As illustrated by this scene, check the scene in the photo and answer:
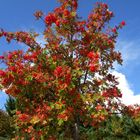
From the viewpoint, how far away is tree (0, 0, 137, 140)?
1659 cm

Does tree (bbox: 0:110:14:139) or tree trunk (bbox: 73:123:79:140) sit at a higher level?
tree (bbox: 0:110:14:139)

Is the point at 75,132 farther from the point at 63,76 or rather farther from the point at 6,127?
the point at 6,127

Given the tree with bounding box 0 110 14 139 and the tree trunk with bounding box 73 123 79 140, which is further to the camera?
the tree with bounding box 0 110 14 139

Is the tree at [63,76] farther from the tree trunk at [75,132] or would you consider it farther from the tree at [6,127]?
the tree at [6,127]

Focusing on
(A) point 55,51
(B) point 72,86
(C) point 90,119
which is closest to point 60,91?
(B) point 72,86

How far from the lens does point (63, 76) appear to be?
1627 cm

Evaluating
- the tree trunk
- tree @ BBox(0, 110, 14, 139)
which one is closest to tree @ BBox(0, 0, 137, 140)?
the tree trunk

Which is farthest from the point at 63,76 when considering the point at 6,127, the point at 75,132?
the point at 6,127

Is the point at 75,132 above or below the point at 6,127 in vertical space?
below

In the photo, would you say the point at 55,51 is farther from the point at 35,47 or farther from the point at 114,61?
the point at 114,61

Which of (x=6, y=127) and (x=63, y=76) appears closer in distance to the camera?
(x=63, y=76)

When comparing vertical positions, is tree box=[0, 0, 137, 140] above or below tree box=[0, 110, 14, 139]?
below

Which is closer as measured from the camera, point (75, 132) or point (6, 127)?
point (75, 132)

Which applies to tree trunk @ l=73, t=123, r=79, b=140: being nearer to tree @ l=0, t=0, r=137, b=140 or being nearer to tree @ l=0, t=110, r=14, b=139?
tree @ l=0, t=0, r=137, b=140
